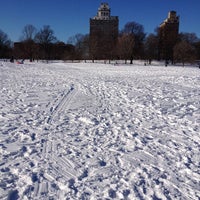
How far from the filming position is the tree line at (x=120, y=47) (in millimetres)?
50975

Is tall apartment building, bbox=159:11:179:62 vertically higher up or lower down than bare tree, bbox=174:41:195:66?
higher up

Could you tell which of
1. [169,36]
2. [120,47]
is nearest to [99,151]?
[120,47]

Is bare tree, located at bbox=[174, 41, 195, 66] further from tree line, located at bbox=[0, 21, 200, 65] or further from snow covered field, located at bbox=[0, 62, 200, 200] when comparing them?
snow covered field, located at bbox=[0, 62, 200, 200]

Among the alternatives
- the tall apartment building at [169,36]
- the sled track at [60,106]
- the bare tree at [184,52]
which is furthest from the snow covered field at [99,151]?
the tall apartment building at [169,36]

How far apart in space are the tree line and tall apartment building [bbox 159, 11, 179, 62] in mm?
2813

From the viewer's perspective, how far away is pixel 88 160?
4.00 metres

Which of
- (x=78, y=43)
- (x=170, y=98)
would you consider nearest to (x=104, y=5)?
(x=78, y=43)

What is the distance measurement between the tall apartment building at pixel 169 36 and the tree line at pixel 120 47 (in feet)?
9.23

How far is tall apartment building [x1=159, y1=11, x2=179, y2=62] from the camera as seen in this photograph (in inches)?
2842

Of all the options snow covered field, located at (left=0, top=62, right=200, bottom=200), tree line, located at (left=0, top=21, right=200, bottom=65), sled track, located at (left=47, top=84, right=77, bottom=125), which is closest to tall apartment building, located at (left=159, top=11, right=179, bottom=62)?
tree line, located at (left=0, top=21, right=200, bottom=65)

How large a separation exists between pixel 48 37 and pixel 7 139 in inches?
2992

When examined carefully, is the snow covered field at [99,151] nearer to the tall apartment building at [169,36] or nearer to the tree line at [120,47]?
the tree line at [120,47]

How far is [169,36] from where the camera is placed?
80875 mm

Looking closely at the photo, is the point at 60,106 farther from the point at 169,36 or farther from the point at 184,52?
the point at 169,36
